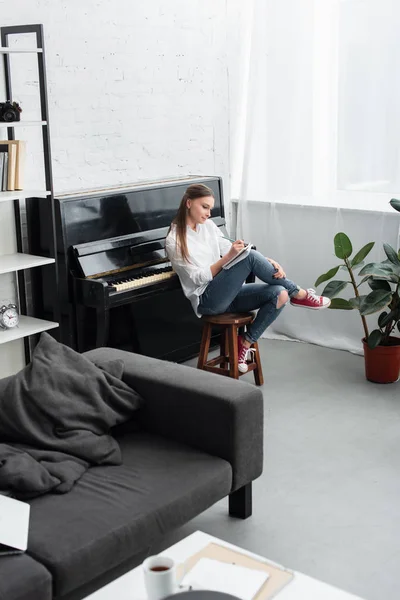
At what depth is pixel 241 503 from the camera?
2928 mm

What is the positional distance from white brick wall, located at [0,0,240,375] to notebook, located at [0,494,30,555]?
187 cm

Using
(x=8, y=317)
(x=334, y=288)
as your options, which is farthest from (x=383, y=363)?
(x=8, y=317)

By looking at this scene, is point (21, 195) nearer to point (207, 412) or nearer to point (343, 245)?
point (207, 412)

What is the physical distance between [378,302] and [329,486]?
1.25 meters

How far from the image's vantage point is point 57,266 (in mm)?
3988

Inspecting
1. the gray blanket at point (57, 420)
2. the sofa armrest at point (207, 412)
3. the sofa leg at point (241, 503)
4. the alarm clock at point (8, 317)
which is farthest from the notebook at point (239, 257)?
the sofa leg at point (241, 503)

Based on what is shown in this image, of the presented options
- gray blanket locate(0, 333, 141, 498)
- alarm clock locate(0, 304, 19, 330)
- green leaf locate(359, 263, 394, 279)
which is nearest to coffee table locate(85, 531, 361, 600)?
gray blanket locate(0, 333, 141, 498)

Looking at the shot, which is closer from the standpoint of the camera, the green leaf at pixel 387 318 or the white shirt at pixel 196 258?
the white shirt at pixel 196 258

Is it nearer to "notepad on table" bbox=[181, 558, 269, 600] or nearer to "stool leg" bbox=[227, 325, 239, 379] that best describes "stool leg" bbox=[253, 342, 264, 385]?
"stool leg" bbox=[227, 325, 239, 379]

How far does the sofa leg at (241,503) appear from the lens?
290cm

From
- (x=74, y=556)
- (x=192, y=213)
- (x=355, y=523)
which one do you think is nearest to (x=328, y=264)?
(x=192, y=213)

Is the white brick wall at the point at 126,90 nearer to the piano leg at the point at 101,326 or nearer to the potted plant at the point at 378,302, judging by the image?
the piano leg at the point at 101,326

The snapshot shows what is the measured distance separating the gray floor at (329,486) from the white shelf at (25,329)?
47.3 inches

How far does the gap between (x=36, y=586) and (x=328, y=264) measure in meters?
3.38
